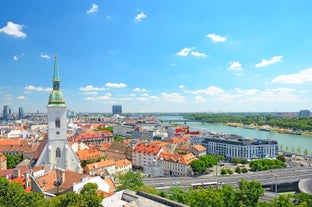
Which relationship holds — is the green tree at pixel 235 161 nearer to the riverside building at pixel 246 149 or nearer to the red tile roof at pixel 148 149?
the riverside building at pixel 246 149

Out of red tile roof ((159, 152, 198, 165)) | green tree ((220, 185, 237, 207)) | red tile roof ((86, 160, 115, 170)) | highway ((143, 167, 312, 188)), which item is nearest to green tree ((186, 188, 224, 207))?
green tree ((220, 185, 237, 207))

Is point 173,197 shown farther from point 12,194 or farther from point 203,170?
point 203,170

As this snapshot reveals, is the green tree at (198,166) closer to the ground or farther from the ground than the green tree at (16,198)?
closer to the ground

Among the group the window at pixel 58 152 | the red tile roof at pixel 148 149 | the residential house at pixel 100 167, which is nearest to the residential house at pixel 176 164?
the red tile roof at pixel 148 149

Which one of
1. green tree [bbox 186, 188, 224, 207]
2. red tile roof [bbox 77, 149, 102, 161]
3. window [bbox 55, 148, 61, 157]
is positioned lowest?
red tile roof [bbox 77, 149, 102, 161]

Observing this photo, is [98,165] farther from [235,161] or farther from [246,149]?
[246,149]

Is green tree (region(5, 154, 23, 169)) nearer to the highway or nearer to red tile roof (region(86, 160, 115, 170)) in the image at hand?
red tile roof (region(86, 160, 115, 170))

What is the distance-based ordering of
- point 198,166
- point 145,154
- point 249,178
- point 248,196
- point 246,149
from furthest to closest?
1. point 246,149
2. point 145,154
3. point 198,166
4. point 249,178
5. point 248,196

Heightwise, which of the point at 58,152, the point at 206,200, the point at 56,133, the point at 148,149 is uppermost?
the point at 56,133

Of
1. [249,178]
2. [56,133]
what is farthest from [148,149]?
[56,133]
